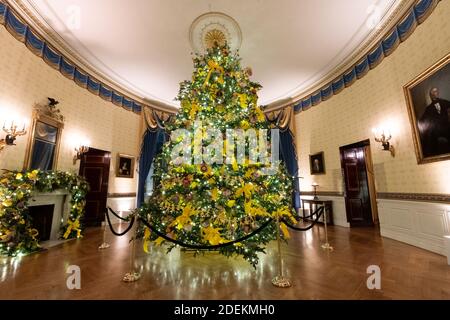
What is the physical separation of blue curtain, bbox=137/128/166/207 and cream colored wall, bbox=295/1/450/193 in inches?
252

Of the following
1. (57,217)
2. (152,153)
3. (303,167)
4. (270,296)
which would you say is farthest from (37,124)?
(303,167)

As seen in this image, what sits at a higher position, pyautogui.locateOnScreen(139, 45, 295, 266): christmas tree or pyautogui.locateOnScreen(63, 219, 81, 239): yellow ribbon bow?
pyautogui.locateOnScreen(139, 45, 295, 266): christmas tree

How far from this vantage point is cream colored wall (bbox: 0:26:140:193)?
4.60m

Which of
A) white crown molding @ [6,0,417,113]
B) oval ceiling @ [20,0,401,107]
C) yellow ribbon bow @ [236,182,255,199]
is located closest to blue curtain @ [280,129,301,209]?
white crown molding @ [6,0,417,113]

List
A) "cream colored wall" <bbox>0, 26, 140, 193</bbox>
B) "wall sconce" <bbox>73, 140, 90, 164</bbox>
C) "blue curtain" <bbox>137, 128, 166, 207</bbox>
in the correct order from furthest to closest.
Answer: "blue curtain" <bbox>137, 128, 166, 207</bbox>
"wall sconce" <bbox>73, 140, 90, 164</bbox>
"cream colored wall" <bbox>0, 26, 140, 193</bbox>

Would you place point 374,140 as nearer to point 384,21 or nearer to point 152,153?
point 384,21

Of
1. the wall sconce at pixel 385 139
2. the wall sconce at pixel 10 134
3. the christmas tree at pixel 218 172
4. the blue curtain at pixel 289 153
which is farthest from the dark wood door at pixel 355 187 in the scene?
the wall sconce at pixel 10 134

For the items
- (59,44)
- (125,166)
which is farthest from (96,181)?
(59,44)

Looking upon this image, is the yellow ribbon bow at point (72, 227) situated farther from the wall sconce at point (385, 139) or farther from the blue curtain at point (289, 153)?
the wall sconce at point (385, 139)

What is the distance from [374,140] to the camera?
573 centimetres

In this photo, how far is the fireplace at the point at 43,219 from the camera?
5.03m

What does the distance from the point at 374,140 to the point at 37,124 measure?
8834 millimetres

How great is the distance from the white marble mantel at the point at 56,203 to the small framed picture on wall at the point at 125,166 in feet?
7.62

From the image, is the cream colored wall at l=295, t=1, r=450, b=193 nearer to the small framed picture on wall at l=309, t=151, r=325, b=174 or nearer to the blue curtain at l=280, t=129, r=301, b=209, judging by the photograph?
the small framed picture on wall at l=309, t=151, r=325, b=174
